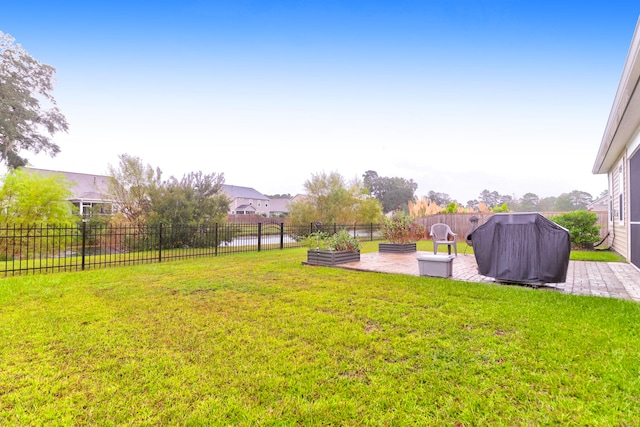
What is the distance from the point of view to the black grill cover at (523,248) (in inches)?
162

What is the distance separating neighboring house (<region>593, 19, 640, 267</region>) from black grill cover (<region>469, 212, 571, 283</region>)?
6.08 ft

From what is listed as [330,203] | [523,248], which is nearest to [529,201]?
[330,203]

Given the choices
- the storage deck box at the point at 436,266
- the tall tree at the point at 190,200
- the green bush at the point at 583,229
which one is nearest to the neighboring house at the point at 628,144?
the green bush at the point at 583,229

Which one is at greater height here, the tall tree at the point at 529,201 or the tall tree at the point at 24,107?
the tall tree at the point at 24,107

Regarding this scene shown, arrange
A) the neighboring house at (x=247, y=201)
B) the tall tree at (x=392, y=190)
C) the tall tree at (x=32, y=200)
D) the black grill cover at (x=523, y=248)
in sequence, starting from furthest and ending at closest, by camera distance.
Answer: the tall tree at (x=392, y=190), the neighboring house at (x=247, y=201), the tall tree at (x=32, y=200), the black grill cover at (x=523, y=248)

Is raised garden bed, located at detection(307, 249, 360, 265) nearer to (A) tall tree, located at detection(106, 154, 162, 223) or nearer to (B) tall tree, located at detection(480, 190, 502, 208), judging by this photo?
(A) tall tree, located at detection(106, 154, 162, 223)

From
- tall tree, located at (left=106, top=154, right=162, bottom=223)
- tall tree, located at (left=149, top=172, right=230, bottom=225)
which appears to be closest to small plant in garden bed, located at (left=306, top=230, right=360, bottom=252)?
tall tree, located at (left=149, top=172, right=230, bottom=225)

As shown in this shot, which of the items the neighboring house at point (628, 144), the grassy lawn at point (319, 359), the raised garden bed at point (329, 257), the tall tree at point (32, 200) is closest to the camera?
the grassy lawn at point (319, 359)

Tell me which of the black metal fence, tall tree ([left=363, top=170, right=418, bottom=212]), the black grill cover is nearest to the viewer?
the black grill cover

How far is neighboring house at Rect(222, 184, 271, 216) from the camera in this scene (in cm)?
3573

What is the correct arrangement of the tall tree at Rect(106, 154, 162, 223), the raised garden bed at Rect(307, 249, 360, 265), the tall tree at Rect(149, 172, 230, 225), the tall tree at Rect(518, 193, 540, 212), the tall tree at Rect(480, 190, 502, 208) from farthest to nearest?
1. the tall tree at Rect(480, 190, 502, 208)
2. the tall tree at Rect(518, 193, 540, 212)
3. the tall tree at Rect(106, 154, 162, 223)
4. the tall tree at Rect(149, 172, 230, 225)
5. the raised garden bed at Rect(307, 249, 360, 265)

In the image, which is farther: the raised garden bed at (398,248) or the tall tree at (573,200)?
the tall tree at (573,200)

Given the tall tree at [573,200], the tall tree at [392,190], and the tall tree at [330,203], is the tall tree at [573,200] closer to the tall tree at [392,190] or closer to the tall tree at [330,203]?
the tall tree at [392,190]

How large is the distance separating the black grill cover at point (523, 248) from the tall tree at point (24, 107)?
20.5 meters
